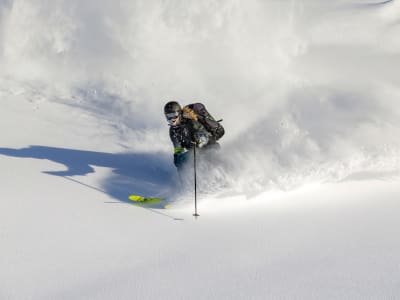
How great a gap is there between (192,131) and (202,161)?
1.38 feet

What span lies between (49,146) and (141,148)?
155 centimetres

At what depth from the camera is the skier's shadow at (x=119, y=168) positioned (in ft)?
22.2

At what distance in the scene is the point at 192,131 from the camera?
Result: 6582 millimetres

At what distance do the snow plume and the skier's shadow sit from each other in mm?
728

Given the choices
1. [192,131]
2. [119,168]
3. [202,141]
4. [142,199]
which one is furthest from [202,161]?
[119,168]

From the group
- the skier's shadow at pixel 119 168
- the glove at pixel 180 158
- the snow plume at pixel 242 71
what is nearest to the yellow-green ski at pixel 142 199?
the skier's shadow at pixel 119 168

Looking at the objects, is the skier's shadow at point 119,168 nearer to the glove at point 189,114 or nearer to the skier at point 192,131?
the skier at point 192,131

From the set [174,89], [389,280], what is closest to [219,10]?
[174,89]

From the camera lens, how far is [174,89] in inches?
465

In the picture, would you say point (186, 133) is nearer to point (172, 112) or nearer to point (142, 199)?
point (172, 112)

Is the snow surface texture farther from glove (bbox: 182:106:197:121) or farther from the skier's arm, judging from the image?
glove (bbox: 182:106:197:121)

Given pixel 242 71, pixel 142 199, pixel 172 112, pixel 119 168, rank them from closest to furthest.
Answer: pixel 142 199
pixel 172 112
pixel 119 168
pixel 242 71

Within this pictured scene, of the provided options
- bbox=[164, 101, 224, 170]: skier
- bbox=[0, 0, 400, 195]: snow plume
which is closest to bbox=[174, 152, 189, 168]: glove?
bbox=[164, 101, 224, 170]: skier

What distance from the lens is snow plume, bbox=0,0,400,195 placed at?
275 inches
